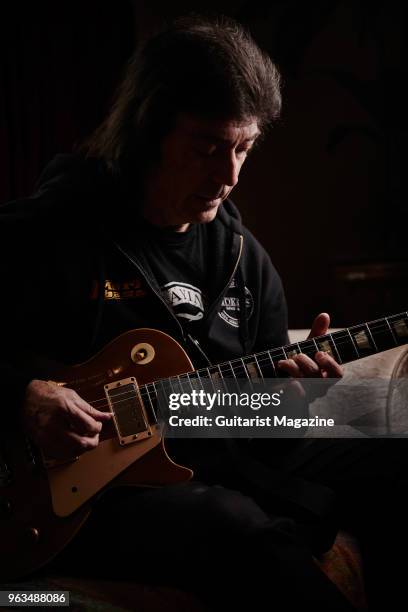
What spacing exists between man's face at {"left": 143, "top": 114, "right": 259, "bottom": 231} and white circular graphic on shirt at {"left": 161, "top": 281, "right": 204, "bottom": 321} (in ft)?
0.40

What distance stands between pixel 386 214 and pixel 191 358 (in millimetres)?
2189

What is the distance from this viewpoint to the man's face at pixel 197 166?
1089mm

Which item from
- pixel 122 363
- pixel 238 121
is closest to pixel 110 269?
pixel 122 363

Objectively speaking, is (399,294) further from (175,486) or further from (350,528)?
(175,486)

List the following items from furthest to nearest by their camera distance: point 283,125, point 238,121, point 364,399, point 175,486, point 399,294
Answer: point 283,125, point 399,294, point 364,399, point 238,121, point 175,486

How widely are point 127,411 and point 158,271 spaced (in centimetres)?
29

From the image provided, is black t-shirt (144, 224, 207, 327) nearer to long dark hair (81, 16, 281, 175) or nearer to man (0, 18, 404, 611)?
man (0, 18, 404, 611)

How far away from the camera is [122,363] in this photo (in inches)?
41.1

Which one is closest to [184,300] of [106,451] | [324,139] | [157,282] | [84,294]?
[157,282]

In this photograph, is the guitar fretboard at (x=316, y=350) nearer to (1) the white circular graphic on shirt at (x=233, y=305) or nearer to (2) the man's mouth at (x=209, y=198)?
(1) the white circular graphic on shirt at (x=233, y=305)

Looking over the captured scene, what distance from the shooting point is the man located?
0.95 metres

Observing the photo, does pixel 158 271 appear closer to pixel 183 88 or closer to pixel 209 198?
pixel 209 198

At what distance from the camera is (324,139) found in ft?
10.7

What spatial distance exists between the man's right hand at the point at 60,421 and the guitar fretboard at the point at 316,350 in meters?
0.17
